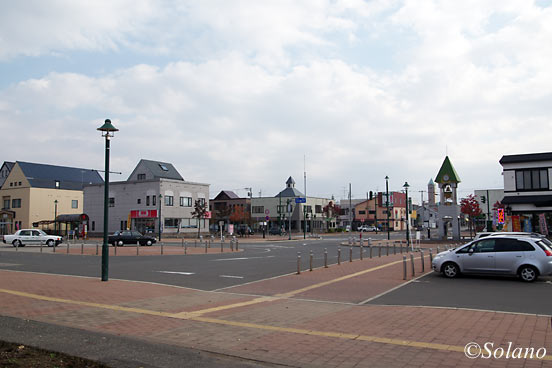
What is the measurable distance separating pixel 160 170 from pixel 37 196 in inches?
871

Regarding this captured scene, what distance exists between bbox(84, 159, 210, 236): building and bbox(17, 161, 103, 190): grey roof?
10367 mm

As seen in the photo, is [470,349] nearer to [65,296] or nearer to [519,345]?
[519,345]

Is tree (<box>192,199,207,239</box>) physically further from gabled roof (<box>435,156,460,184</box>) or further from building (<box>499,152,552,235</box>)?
building (<box>499,152,552,235</box>)

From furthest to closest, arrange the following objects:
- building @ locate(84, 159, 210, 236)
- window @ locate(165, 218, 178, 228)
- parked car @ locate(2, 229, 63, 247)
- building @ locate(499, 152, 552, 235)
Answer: window @ locate(165, 218, 178, 228) < building @ locate(84, 159, 210, 236) < parked car @ locate(2, 229, 63, 247) < building @ locate(499, 152, 552, 235)

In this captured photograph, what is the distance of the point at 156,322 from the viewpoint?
8.99 m

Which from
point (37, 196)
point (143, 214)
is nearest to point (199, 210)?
point (143, 214)

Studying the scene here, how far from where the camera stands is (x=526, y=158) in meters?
39.6

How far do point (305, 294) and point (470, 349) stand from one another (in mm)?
6320

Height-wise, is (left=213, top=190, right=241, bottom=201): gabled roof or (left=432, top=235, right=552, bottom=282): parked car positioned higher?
(left=213, top=190, right=241, bottom=201): gabled roof

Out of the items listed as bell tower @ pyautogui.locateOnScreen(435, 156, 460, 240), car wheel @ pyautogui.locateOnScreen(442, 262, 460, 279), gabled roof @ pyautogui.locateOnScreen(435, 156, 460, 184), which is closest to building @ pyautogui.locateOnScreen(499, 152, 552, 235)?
gabled roof @ pyautogui.locateOnScreen(435, 156, 460, 184)

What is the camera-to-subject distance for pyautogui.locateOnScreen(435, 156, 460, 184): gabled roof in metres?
45.8

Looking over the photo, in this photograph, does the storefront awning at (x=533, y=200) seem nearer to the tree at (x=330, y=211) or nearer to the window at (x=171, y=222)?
the window at (x=171, y=222)

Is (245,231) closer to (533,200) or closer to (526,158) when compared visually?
(526,158)

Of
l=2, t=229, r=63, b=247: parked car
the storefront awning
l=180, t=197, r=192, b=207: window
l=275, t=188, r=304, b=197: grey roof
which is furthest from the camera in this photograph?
l=275, t=188, r=304, b=197: grey roof
